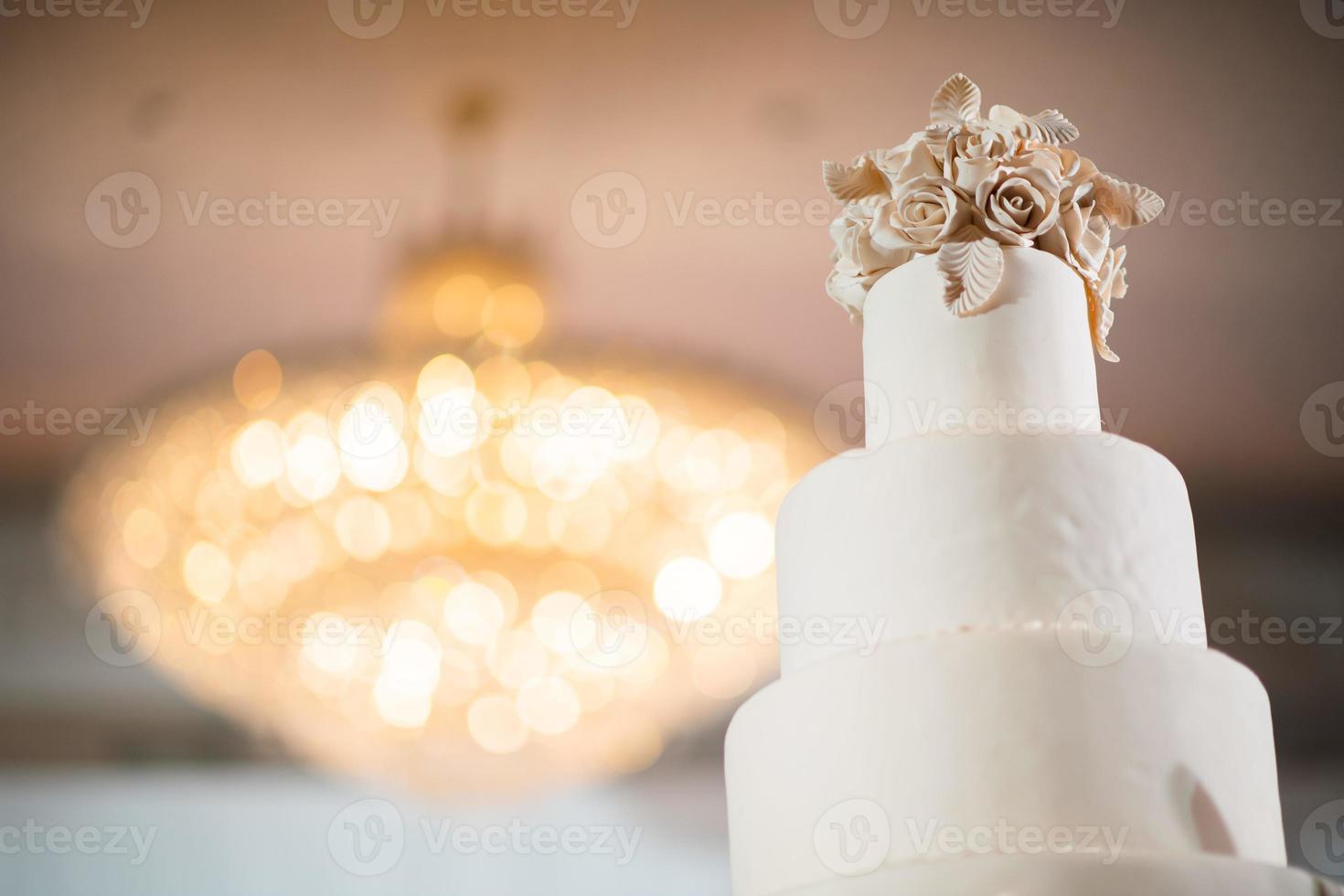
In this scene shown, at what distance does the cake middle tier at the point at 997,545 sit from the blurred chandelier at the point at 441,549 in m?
0.99

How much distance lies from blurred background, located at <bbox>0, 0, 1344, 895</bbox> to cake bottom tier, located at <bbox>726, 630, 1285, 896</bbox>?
1.29 m

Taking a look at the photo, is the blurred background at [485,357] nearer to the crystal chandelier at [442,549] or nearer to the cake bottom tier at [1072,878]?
the crystal chandelier at [442,549]

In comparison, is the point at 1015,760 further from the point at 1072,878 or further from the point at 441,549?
the point at 441,549

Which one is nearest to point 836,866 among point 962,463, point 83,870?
point 962,463

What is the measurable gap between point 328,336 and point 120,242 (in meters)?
0.71

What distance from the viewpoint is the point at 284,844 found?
558cm

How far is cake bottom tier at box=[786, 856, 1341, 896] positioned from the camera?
199cm

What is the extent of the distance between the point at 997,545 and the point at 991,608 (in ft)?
0.34

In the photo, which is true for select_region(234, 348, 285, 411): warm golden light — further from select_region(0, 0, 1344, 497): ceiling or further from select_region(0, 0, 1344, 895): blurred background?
select_region(0, 0, 1344, 497): ceiling

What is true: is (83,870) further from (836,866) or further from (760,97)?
(836,866)

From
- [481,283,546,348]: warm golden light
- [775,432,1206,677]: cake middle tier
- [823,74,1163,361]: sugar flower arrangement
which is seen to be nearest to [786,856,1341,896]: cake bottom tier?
[775,432,1206,677]: cake middle tier

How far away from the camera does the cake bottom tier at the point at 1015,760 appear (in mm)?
2082

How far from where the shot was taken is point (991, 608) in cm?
227

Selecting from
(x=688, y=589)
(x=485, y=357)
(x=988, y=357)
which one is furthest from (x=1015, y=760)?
(x=485, y=357)
